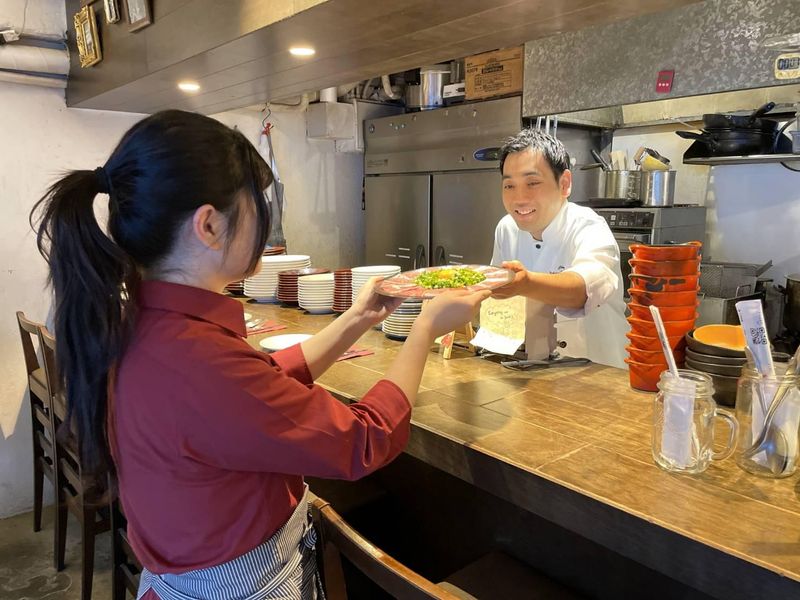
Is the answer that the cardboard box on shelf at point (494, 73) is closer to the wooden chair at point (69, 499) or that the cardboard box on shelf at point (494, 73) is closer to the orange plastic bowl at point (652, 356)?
the orange plastic bowl at point (652, 356)

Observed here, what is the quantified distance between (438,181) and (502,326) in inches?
102

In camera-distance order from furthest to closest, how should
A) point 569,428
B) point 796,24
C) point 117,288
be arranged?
point 796,24
point 569,428
point 117,288

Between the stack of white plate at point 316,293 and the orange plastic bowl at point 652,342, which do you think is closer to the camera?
the orange plastic bowl at point 652,342

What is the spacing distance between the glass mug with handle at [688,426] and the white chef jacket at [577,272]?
0.74 m

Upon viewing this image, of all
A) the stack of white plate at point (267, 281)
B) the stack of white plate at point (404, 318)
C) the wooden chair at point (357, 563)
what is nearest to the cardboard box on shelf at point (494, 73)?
the stack of white plate at point (267, 281)

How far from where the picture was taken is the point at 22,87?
322 cm

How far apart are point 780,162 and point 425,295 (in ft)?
10.1

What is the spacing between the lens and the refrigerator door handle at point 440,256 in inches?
174

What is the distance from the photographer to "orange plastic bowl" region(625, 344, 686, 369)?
64.4 inches

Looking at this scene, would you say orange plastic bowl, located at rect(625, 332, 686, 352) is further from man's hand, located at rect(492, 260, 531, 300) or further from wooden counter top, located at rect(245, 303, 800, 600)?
man's hand, located at rect(492, 260, 531, 300)

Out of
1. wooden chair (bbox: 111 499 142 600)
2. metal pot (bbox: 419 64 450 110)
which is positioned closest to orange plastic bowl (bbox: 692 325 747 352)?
wooden chair (bbox: 111 499 142 600)

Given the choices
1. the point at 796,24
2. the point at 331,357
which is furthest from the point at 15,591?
the point at 796,24

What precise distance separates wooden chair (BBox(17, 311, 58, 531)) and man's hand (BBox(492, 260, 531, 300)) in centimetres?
231

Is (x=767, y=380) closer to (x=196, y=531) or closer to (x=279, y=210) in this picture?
(x=196, y=531)
